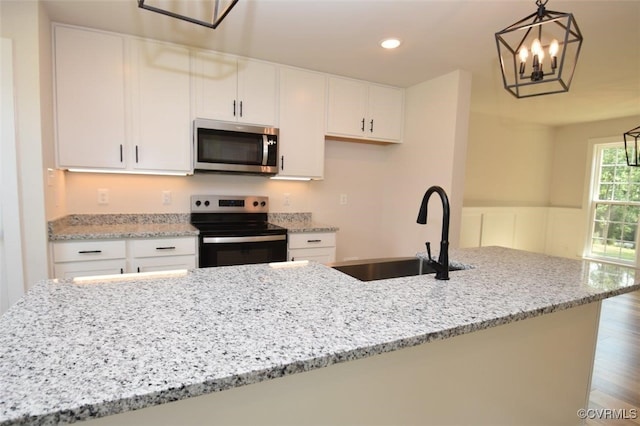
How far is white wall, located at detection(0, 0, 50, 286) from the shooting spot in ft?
6.62

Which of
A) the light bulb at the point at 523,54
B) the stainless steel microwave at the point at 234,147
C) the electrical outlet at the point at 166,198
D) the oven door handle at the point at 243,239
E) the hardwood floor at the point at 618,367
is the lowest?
the hardwood floor at the point at 618,367

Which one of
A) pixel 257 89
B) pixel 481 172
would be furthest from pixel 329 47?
pixel 481 172

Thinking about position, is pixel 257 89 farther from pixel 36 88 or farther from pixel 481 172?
pixel 481 172

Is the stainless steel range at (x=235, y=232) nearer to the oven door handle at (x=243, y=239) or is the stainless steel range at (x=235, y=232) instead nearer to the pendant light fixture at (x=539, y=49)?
the oven door handle at (x=243, y=239)

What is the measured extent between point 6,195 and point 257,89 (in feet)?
6.16

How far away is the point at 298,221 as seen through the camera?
350 centimetres

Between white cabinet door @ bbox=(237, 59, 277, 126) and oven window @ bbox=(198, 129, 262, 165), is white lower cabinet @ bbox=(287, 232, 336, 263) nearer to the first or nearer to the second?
oven window @ bbox=(198, 129, 262, 165)

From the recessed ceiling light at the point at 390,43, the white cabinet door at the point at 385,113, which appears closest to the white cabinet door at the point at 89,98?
the recessed ceiling light at the point at 390,43

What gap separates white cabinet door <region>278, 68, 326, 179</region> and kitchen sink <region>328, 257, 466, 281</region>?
162 centimetres

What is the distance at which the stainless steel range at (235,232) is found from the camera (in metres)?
2.57

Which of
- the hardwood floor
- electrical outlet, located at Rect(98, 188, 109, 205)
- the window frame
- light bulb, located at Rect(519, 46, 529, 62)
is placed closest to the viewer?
light bulb, located at Rect(519, 46, 529, 62)

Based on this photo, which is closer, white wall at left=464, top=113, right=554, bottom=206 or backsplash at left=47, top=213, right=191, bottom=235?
backsplash at left=47, top=213, right=191, bottom=235

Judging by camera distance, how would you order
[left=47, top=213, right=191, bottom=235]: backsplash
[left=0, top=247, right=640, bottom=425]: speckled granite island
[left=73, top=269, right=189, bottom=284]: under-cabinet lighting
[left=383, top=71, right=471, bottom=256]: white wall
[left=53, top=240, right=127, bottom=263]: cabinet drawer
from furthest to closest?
[left=383, top=71, right=471, bottom=256]: white wall < [left=47, top=213, right=191, bottom=235]: backsplash < [left=53, top=240, right=127, bottom=263]: cabinet drawer < [left=73, top=269, right=189, bottom=284]: under-cabinet lighting < [left=0, top=247, right=640, bottom=425]: speckled granite island

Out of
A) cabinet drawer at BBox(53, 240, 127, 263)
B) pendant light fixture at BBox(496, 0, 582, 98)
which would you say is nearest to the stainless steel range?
cabinet drawer at BBox(53, 240, 127, 263)
